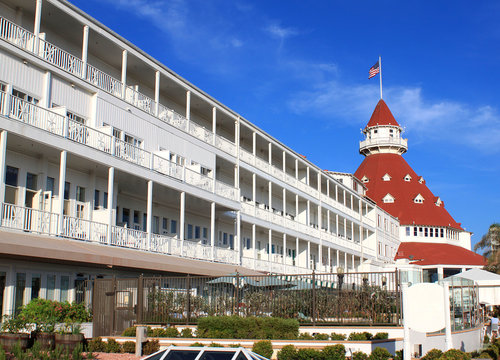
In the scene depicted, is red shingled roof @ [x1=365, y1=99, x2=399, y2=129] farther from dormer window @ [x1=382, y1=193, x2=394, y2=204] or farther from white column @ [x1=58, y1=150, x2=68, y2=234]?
white column @ [x1=58, y1=150, x2=68, y2=234]

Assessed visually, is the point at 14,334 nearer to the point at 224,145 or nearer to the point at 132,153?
the point at 132,153

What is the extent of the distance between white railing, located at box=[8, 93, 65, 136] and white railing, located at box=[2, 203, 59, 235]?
3.01 m

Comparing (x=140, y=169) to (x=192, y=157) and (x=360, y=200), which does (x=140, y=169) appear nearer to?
(x=192, y=157)

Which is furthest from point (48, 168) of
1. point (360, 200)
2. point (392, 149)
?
point (392, 149)

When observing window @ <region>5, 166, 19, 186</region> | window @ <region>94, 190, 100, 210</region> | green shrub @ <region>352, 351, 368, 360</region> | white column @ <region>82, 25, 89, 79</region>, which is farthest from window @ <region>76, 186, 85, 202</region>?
→ green shrub @ <region>352, 351, 368, 360</region>

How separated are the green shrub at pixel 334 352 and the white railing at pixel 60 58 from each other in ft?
48.9

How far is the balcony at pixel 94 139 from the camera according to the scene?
20000mm

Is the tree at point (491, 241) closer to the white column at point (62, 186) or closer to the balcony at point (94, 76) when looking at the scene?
the balcony at point (94, 76)

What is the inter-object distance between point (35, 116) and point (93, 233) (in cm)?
516

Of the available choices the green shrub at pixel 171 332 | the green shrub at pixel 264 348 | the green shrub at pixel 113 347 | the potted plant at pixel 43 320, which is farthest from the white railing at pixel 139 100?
the green shrub at pixel 264 348

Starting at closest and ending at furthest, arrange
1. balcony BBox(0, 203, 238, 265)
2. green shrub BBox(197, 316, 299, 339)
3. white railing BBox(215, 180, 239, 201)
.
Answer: green shrub BBox(197, 316, 299, 339), balcony BBox(0, 203, 238, 265), white railing BBox(215, 180, 239, 201)

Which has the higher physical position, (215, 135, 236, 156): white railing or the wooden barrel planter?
(215, 135, 236, 156): white railing

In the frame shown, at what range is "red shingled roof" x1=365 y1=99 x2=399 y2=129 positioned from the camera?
82.8 m

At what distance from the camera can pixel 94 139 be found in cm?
2361
